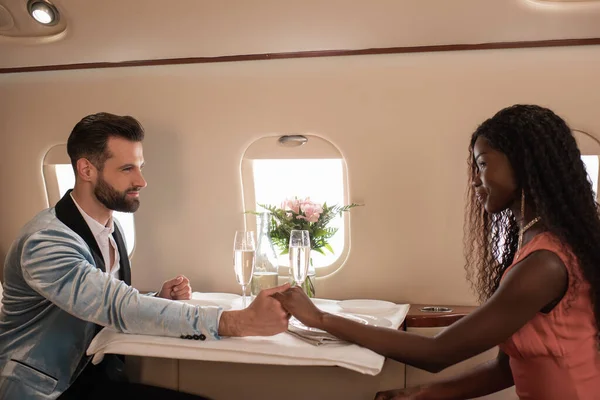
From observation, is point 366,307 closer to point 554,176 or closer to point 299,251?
point 299,251

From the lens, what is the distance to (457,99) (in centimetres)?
303

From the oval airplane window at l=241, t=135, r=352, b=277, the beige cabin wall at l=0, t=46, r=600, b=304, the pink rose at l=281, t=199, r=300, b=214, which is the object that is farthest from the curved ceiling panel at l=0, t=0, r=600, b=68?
the pink rose at l=281, t=199, r=300, b=214

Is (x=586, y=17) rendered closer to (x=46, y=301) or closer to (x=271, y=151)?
(x=271, y=151)

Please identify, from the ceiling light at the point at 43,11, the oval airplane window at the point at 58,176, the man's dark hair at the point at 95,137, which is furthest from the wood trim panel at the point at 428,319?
the ceiling light at the point at 43,11

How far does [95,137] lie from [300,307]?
110cm

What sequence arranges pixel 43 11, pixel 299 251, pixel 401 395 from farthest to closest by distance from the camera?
pixel 43 11
pixel 299 251
pixel 401 395

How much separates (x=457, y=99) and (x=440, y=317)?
1015 millimetres

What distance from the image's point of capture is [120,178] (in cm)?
263

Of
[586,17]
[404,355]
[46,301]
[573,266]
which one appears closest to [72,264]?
[46,301]

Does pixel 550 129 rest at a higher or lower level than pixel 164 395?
higher

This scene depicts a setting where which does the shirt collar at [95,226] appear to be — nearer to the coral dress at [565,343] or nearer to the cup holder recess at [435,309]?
the cup holder recess at [435,309]

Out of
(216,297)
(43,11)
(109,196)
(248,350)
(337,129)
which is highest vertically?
(43,11)

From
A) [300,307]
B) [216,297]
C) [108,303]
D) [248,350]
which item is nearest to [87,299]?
[108,303]

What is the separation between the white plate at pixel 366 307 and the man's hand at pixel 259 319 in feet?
1.53
